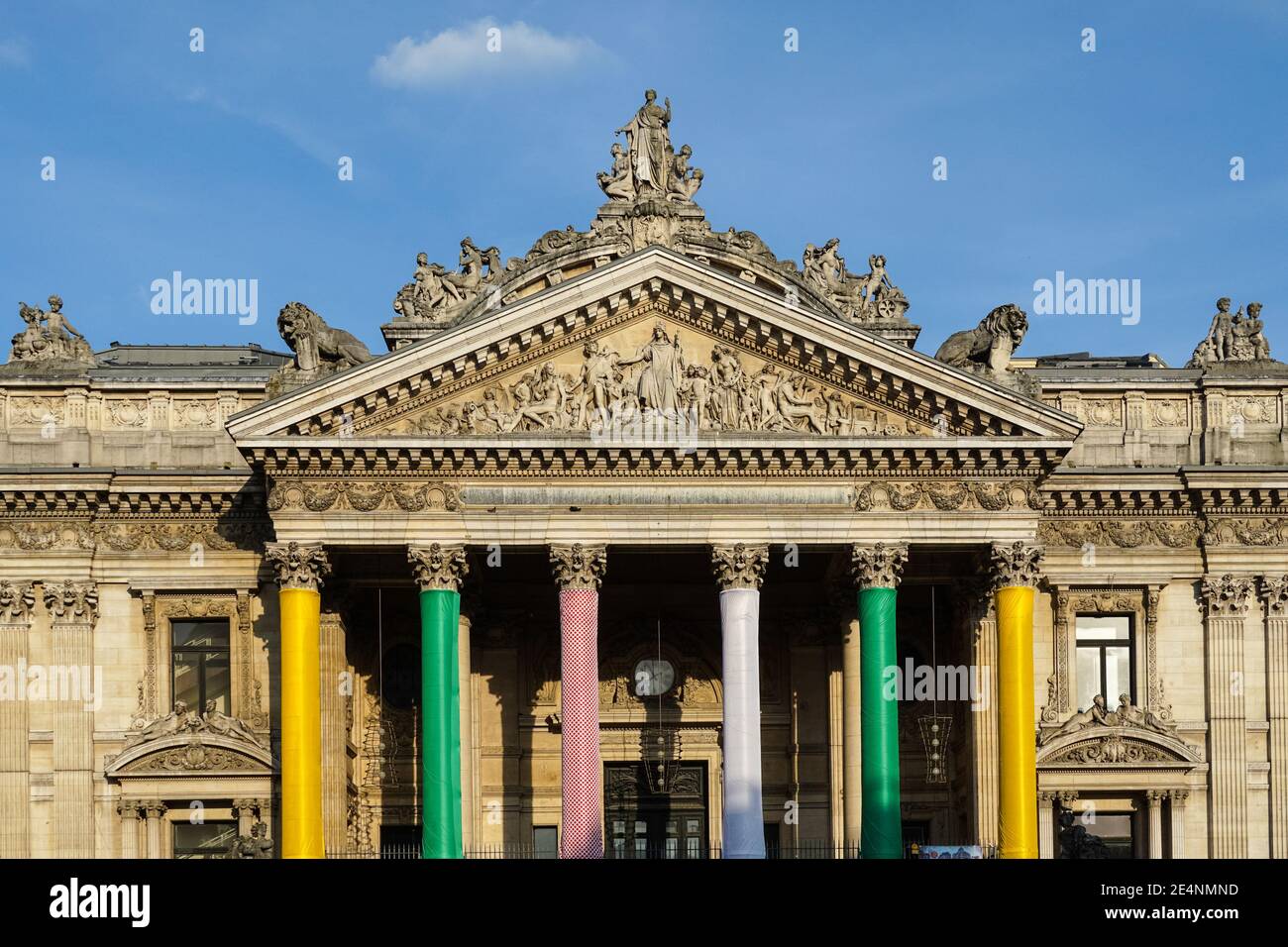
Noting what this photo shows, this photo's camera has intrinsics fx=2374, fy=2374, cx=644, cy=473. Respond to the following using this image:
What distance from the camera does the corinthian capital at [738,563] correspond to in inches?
1932

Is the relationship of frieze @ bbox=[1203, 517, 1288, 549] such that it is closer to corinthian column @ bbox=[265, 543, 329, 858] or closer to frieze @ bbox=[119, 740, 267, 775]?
corinthian column @ bbox=[265, 543, 329, 858]

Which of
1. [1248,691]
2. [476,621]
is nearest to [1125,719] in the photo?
[1248,691]

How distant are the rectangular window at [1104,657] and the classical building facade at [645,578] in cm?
8

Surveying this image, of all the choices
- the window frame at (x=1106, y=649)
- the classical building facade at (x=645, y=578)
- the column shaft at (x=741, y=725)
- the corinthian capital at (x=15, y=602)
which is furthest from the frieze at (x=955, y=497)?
the corinthian capital at (x=15, y=602)

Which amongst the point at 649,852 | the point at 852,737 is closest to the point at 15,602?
the point at 649,852

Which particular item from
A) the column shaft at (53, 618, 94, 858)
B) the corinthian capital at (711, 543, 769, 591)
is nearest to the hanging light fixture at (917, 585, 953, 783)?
the corinthian capital at (711, 543, 769, 591)

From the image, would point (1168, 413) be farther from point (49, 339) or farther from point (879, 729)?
Result: point (49, 339)

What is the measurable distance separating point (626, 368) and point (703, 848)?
39.5 feet

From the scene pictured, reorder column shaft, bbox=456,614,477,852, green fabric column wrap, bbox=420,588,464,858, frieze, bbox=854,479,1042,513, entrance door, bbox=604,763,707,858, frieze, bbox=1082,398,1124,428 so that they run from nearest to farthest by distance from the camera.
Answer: green fabric column wrap, bbox=420,588,464,858 → frieze, bbox=854,479,1042,513 → column shaft, bbox=456,614,477,852 → frieze, bbox=1082,398,1124,428 → entrance door, bbox=604,763,707,858

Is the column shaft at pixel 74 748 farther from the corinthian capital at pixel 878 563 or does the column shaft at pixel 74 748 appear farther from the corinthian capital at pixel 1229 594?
the corinthian capital at pixel 1229 594

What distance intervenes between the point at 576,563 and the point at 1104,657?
1311 centimetres

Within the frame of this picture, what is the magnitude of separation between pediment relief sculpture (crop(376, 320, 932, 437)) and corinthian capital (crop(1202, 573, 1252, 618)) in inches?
339

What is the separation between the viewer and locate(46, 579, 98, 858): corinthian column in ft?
168

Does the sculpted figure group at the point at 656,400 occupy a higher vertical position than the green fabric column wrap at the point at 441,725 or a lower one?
higher
